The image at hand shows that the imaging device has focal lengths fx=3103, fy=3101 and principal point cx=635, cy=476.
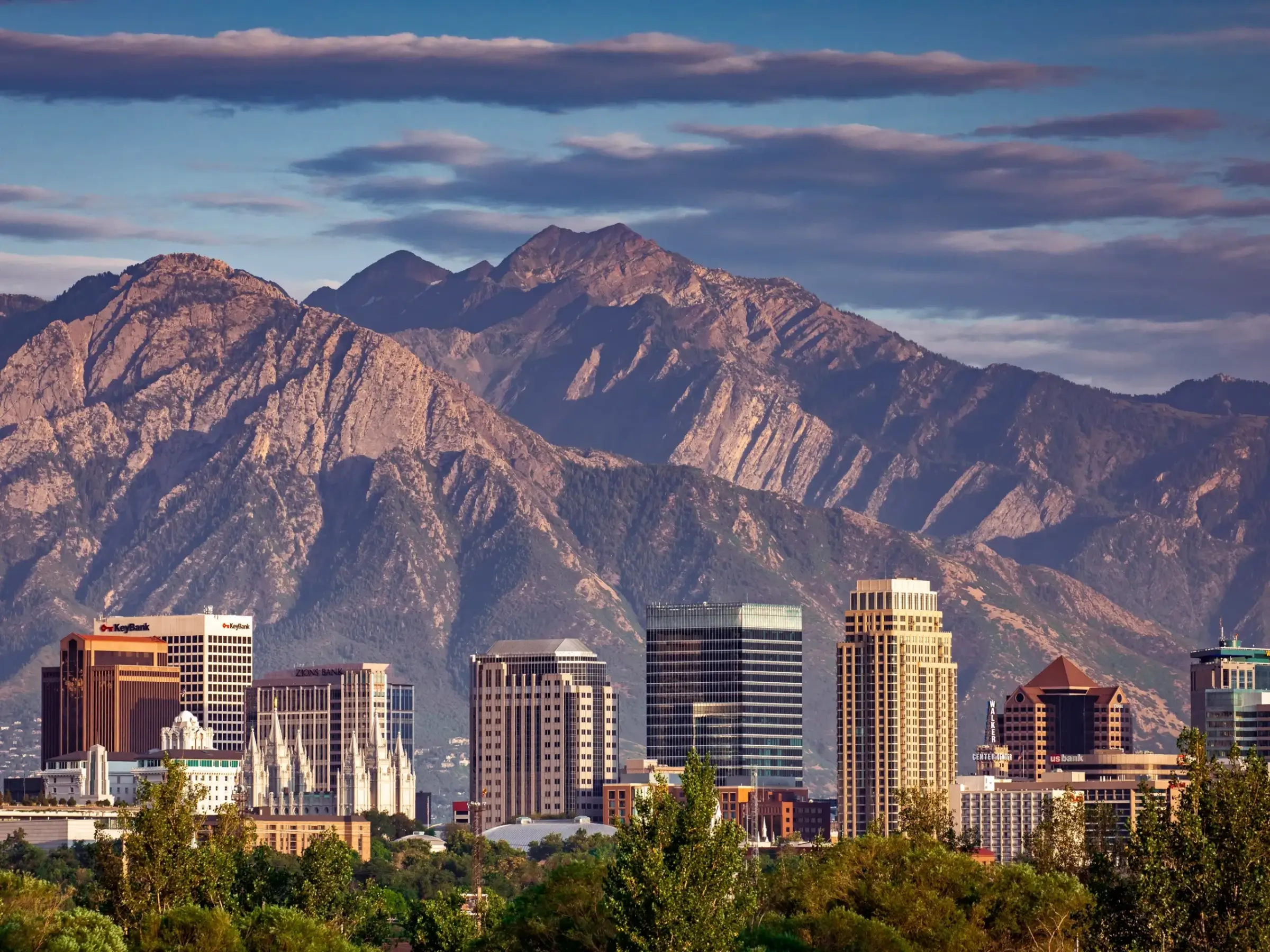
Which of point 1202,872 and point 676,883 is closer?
point 1202,872

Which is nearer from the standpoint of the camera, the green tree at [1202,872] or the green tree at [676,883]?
the green tree at [1202,872]

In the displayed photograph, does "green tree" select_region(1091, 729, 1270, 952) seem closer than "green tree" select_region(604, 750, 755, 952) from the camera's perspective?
Yes

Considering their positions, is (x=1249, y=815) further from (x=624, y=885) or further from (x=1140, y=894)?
(x=624, y=885)

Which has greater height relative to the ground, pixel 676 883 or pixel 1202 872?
pixel 1202 872

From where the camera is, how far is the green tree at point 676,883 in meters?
188

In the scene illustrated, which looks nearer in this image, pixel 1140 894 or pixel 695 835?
pixel 1140 894

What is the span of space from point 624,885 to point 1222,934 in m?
39.4

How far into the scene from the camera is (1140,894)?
16762 cm

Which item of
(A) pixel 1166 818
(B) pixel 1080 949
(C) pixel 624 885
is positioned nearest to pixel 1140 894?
(A) pixel 1166 818

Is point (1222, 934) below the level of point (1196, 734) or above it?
below

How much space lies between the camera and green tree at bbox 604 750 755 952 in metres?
188

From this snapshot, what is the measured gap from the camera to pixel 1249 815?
170 metres

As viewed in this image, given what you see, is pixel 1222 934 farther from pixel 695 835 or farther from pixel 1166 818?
pixel 695 835

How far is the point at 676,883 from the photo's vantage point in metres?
189
